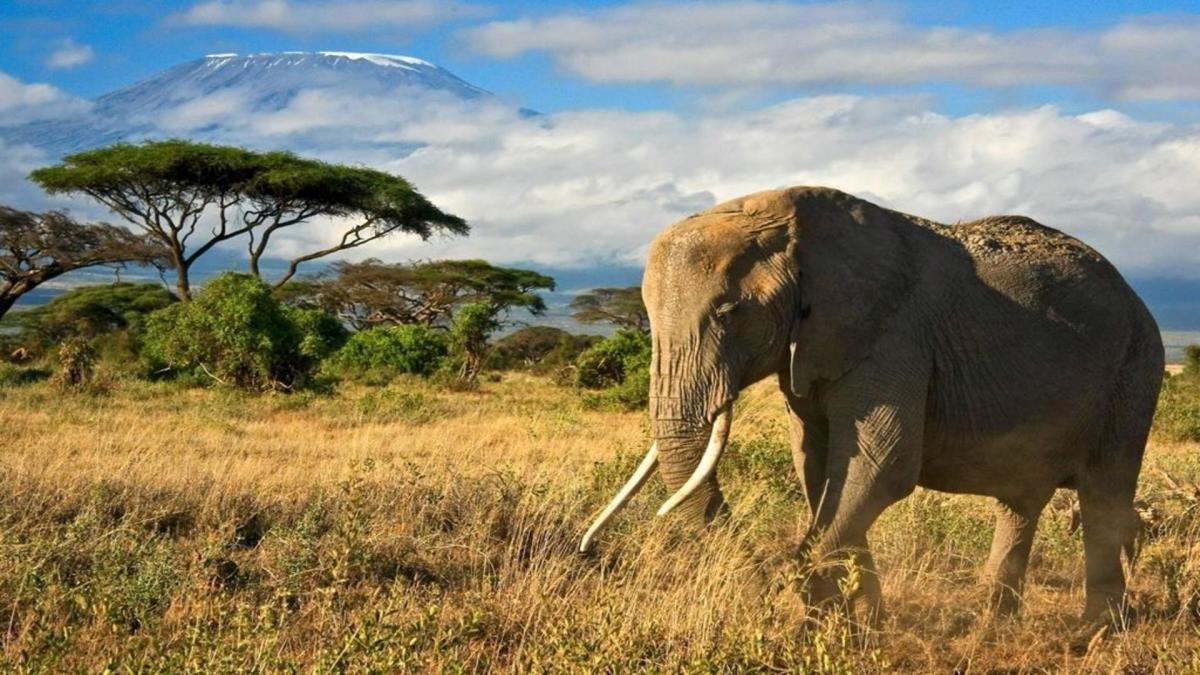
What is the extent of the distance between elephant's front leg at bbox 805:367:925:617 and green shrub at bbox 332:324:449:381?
776 inches

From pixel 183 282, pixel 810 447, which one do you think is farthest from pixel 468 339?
pixel 810 447

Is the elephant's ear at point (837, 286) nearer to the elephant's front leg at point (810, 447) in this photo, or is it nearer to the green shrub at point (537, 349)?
the elephant's front leg at point (810, 447)

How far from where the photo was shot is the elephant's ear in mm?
5727

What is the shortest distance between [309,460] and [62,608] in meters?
5.84

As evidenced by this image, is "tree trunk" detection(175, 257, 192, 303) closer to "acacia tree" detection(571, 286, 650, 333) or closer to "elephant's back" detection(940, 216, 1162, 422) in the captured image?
"acacia tree" detection(571, 286, 650, 333)

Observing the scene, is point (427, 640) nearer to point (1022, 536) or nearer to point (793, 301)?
point (793, 301)

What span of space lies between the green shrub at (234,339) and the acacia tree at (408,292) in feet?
69.4

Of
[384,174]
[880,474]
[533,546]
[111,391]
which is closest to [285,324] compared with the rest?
[111,391]

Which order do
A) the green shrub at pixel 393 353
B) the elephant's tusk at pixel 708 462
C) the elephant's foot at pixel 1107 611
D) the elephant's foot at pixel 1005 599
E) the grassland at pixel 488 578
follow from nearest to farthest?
the grassland at pixel 488 578 → the elephant's tusk at pixel 708 462 → the elephant's foot at pixel 1107 611 → the elephant's foot at pixel 1005 599 → the green shrub at pixel 393 353

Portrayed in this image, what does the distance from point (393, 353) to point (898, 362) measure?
69.3 feet

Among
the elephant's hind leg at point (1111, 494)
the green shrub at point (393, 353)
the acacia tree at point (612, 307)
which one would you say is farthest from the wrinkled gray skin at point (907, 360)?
the acacia tree at point (612, 307)

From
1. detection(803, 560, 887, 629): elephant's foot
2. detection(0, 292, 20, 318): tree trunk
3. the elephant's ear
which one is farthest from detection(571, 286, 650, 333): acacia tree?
detection(803, 560, 887, 629): elephant's foot

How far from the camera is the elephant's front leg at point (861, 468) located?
5648 mm

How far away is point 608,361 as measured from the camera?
81.7 ft
